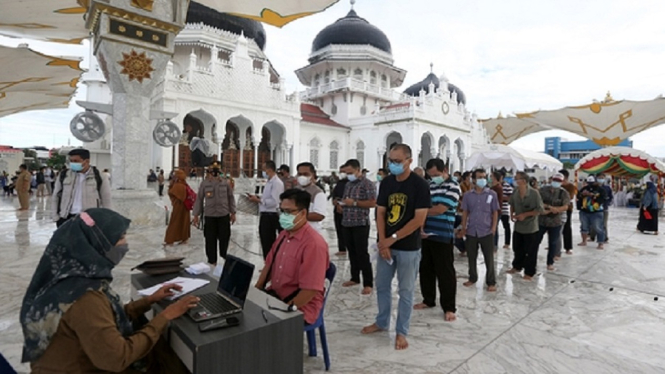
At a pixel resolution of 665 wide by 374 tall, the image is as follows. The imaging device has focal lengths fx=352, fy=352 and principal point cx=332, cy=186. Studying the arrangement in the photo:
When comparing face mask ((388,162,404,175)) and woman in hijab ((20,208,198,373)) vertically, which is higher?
face mask ((388,162,404,175))

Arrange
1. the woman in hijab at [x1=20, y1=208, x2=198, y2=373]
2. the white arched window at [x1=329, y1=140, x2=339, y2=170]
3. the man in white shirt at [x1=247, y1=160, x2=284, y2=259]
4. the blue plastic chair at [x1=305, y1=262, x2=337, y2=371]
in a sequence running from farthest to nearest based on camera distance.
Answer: the white arched window at [x1=329, y1=140, x2=339, y2=170]
the man in white shirt at [x1=247, y1=160, x2=284, y2=259]
the blue plastic chair at [x1=305, y1=262, x2=337, y2=371]
the woman in hijab at [x1=20, y1=208, x2=198, y2=373]

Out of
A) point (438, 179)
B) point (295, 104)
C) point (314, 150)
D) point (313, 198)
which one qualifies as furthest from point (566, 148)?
point (313, 198)

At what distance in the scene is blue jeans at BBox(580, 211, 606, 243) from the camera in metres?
7.48

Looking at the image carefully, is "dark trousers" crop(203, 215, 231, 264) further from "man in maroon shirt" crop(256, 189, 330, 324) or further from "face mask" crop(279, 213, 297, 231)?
"face mask" crop(279, 213, 297, 231)

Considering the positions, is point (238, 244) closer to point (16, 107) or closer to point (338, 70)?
point (16, 107)

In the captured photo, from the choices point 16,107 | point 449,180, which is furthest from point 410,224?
point 16,107

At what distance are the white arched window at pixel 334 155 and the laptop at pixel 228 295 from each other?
25.0 m

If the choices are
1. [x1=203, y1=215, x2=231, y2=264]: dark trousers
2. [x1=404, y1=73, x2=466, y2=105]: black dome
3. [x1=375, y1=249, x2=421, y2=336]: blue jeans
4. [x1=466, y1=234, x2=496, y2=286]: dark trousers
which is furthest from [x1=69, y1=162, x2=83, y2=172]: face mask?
[x1=404, y1=73, x2=466, y2=105]: black dome

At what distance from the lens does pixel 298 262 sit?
246 centimetres

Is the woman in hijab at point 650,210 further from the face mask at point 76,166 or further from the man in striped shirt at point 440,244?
the face mask at point 76,166

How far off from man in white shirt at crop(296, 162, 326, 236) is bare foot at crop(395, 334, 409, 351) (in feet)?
5.45

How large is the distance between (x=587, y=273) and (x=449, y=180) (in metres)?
3.30

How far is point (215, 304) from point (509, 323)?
292cm

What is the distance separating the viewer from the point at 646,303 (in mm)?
4152
